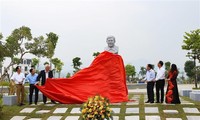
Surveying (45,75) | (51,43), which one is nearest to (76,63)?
(51,43)

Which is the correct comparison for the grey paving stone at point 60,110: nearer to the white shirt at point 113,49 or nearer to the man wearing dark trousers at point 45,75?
the man wearing dark trousers at point 45,75

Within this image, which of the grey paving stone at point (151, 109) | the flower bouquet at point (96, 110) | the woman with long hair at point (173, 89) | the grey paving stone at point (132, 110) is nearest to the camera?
the flower bouquet at point (96, 110)

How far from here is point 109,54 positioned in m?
13.1

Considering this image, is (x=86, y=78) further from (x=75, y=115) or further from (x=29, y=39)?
(x=29, y=39)

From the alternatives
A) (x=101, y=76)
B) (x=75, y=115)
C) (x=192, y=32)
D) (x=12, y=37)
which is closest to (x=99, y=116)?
(x=75, y=115)

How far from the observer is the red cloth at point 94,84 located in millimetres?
12750

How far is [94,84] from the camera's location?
509 inches

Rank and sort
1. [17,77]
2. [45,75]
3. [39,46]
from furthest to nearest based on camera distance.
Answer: [39,46]
[45,75]
[17,77]

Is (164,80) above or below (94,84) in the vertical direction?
above

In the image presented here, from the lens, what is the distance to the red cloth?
12750mm

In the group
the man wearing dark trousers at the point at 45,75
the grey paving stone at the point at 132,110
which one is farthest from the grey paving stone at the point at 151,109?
the man wearing dark trousers at the point at 45,75

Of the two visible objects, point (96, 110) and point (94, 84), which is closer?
point (96, 110)

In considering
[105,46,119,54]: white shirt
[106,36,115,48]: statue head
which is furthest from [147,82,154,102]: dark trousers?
[106,36,115,48]: statue head

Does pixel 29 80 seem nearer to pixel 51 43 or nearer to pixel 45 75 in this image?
pixel 45 75
